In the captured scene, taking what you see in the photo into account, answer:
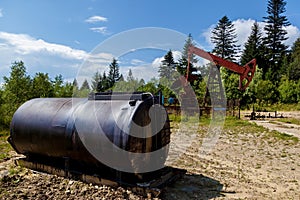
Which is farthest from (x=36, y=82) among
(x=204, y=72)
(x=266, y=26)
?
(x=266, y=26)

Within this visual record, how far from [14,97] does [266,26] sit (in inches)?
2168

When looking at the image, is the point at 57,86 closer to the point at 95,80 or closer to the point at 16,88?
the point at 16,88

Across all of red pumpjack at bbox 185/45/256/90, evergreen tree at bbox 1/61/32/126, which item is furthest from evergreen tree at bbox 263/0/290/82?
evergreen tree at bbox 1/61/32/126

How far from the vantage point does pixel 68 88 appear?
19.3m

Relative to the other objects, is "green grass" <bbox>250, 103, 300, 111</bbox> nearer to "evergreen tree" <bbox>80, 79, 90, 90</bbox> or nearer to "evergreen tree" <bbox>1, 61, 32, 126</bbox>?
"evergreen tree" <bbox>1, 61, 32, 126</bbox>

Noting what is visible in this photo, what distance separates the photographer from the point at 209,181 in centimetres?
565

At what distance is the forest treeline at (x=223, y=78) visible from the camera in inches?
355

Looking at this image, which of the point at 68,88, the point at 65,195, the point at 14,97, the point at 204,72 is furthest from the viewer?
the point at 204,72

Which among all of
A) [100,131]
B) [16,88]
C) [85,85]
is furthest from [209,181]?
[16,88]

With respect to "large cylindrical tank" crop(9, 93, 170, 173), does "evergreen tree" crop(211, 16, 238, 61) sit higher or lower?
higher

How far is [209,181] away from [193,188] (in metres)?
0.62

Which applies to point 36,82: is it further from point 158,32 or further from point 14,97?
point 158,32

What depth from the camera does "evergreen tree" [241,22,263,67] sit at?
178 ft

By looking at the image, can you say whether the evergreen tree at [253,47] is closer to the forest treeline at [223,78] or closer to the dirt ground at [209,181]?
the forest treeline at [223,78]
